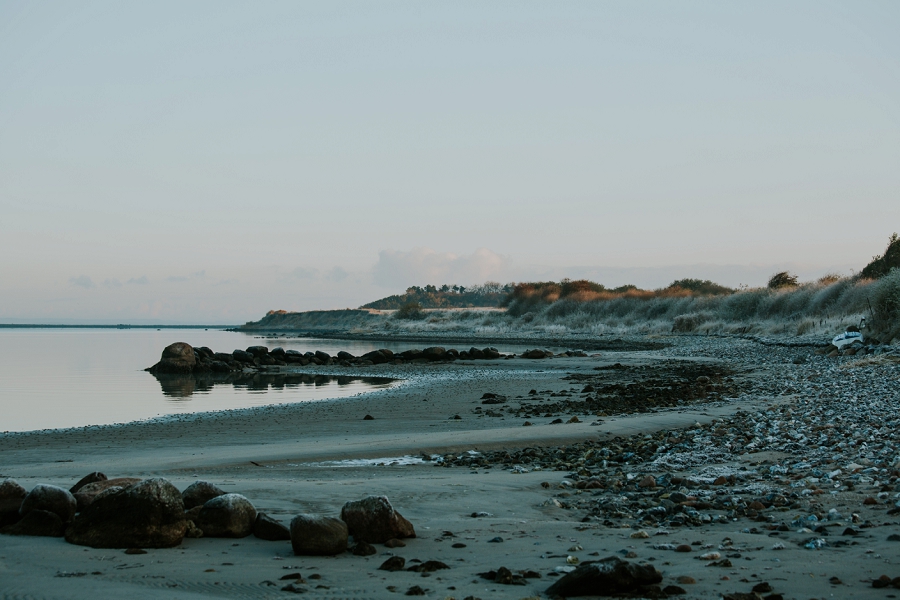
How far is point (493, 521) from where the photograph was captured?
552 cm

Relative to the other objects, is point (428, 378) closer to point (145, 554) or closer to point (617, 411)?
point (617, 411)

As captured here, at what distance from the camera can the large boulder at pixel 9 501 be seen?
16.7ft

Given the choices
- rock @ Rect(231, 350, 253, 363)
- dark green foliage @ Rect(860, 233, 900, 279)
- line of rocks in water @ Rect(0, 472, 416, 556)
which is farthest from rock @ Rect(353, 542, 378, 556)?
dark green foliage @ Rect(860, 233, 900, 279)

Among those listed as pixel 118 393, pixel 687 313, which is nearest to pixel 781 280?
pixel 687 313

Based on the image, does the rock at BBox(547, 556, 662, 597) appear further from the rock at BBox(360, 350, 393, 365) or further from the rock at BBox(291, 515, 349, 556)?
the rock at BBox(360, 350, 393, 365)

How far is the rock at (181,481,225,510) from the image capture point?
18.1ft

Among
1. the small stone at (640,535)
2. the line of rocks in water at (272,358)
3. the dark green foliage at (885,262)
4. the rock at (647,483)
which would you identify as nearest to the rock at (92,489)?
the small stone at (640,535)

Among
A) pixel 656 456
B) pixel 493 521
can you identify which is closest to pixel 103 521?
pixel 493 521

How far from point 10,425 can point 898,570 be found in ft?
48.2

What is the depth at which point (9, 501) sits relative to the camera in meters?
5.16

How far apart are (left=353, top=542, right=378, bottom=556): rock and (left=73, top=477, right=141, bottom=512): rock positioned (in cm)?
189

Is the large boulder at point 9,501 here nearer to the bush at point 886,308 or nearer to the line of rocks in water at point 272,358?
the line of rocks in water at point 272,358

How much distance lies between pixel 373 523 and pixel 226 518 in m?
1.05

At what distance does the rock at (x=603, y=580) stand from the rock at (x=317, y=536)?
59.5 inches
